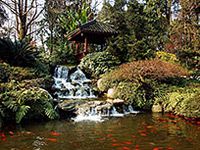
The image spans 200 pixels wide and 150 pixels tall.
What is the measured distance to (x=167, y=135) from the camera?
7168 mm

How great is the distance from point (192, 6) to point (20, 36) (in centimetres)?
1295

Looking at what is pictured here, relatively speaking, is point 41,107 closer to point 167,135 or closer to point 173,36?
point 167,135

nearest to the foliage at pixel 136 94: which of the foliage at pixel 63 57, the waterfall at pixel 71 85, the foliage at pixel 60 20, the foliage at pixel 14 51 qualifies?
the waterfall at pixel 71 85

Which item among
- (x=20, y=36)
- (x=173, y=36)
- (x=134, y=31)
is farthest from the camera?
(x=20, y=36)

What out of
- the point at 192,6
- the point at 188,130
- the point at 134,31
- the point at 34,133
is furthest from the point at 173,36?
the point at 34,133

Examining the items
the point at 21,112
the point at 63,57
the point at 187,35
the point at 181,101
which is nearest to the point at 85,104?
the point at 21,112

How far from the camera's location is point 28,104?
9203 mm

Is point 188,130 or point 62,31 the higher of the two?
point 62,31

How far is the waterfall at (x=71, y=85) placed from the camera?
13.7 m

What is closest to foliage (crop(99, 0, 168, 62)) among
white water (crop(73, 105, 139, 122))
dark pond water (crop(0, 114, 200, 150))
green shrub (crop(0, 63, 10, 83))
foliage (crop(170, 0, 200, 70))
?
foliage (crop(170, 0, 200, 70))

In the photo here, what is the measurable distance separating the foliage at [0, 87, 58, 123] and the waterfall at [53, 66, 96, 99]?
3.79 m

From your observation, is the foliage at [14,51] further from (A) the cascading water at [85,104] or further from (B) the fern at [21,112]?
(B) the fern at [21,112]

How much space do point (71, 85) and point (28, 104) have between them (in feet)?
19.3

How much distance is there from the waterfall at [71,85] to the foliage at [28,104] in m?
3.79
